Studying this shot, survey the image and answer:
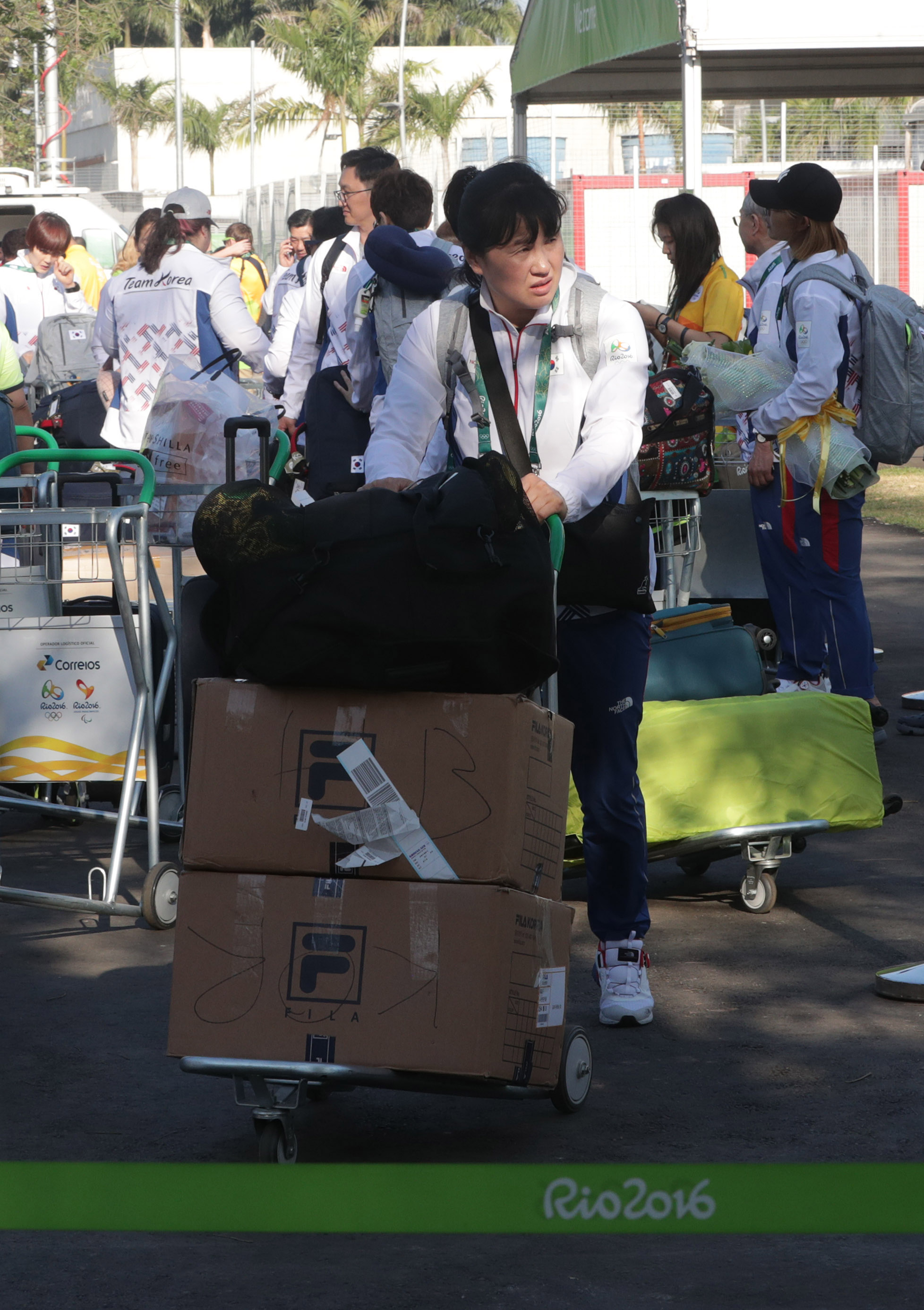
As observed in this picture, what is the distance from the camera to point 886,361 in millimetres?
6793

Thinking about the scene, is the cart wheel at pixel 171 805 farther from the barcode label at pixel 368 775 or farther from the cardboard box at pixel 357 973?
the barcode label at pixel 368 775

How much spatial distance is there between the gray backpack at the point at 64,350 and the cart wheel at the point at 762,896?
8.89 m

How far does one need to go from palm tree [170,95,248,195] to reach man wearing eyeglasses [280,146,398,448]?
68.5 m

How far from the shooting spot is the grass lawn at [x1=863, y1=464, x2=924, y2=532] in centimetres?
1500

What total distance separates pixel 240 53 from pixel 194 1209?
280ft

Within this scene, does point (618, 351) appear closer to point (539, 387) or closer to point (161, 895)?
point (539, 387)

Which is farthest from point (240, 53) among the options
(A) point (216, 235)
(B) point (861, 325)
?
(B) point (861, 325)

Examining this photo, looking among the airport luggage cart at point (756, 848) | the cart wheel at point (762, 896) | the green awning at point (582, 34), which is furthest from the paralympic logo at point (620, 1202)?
the green awning at point (582, 34)

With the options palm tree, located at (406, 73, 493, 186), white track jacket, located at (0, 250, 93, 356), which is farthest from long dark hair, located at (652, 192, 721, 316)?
palm tree, located at (406, 73, 493, 186)

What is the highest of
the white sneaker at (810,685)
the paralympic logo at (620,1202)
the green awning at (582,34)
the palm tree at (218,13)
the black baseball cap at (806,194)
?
the palm tree at (218,13)

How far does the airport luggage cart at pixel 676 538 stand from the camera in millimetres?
7426

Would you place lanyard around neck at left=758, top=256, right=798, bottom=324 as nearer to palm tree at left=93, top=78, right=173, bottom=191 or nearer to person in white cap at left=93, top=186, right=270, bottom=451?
person in white cap at left=93, top=186, right=270, bottom=451

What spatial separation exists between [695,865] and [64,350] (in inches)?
344

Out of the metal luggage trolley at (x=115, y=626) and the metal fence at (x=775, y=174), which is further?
the metal fence at (x=775, y=174)
